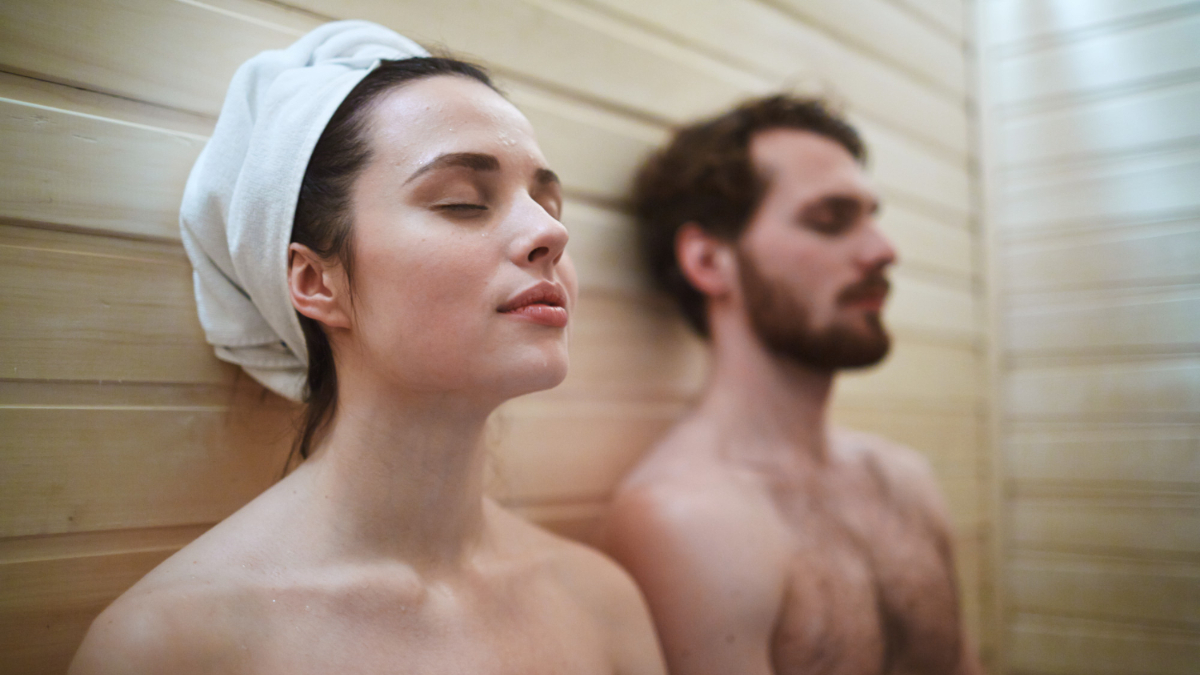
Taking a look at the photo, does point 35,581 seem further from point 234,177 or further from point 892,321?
point 892,321

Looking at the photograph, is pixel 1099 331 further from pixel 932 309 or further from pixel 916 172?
pixel 916 172

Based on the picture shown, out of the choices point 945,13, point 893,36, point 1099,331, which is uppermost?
point 945,13

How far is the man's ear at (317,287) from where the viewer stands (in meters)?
1.00

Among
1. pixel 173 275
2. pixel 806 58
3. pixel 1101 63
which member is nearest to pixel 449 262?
pixel 173 275

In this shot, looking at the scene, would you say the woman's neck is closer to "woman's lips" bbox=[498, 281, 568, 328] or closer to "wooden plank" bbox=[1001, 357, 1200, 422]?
"woman's lips" bbox=[498, 281, 568, 328]

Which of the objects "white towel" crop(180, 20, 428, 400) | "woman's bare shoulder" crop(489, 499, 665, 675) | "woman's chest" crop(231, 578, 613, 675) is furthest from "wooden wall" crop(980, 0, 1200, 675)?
"white towel" crop(180, 20, 428, 400)

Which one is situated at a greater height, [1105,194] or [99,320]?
[1105,194]

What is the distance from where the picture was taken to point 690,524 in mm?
1431

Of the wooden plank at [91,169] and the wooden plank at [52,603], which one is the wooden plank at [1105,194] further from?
the wooden plank at [52,603]

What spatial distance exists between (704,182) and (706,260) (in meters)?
0.16

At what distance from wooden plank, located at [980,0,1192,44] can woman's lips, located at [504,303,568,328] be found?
7.59 ft

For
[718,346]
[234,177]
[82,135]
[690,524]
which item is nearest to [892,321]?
[718,346]

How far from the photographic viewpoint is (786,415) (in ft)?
5.55

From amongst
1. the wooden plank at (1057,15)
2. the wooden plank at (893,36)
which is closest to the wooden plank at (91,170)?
the wooden plank at (893,36)
